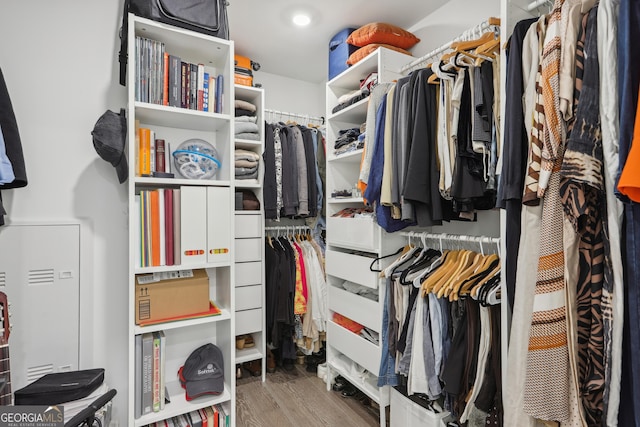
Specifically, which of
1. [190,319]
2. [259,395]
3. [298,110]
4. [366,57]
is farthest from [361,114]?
[259,395]

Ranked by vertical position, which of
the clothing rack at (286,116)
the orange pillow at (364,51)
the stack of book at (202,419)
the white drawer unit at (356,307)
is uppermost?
the orange pillow at (364,51)

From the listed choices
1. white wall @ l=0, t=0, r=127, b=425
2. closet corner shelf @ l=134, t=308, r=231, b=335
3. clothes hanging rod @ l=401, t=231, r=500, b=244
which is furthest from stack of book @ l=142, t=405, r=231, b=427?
clothes hanging rod @ l=401, t=231, r=500, b=244

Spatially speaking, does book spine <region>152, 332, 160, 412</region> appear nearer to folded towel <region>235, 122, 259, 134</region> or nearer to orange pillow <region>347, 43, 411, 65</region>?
folded towel <region>235, 122, 259, 134</region>

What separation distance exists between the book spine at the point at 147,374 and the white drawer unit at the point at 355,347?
3.73ft

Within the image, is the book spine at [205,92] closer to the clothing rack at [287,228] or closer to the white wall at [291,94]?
the clothing rack at [287,228]

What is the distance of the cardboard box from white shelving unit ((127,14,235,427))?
0.14 feet

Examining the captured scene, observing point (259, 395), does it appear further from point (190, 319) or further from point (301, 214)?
point (301, 214)

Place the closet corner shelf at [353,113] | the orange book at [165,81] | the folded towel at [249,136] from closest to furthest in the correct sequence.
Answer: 1. the orange book at [165,81]
2. the closet corner shelf at [353,113]
3. the folded towel at [249,136]

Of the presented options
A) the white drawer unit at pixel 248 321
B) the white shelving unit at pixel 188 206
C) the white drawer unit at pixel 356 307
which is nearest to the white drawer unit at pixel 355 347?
the white drawer unit at pixel 356 307

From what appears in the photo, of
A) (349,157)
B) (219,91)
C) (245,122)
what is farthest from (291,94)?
(219,91)

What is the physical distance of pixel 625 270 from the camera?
798 millimetres

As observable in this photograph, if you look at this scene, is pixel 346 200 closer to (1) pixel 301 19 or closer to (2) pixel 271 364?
(1) pixel 301 19


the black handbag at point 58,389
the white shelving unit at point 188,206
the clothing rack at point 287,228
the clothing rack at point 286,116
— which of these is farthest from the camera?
the clothing rack at point 286,116

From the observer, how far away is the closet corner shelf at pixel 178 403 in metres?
1.49
